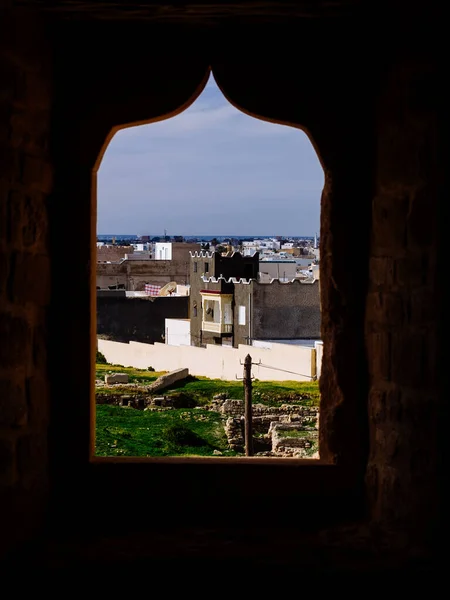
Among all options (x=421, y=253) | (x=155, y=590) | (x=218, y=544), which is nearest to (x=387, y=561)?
(x=218, y=544)

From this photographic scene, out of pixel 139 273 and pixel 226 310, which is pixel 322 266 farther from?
pixel 139 273

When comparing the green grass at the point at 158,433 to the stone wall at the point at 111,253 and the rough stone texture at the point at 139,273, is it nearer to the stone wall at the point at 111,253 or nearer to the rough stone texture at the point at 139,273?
the rough stone texture at the point at 139,273

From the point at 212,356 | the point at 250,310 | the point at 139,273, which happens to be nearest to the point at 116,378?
the point at 212,356

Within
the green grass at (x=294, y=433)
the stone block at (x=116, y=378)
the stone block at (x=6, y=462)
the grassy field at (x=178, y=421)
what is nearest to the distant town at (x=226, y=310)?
the grassy field at (x=178, y=421)

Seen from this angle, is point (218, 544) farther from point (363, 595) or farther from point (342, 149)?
point (342, 149)

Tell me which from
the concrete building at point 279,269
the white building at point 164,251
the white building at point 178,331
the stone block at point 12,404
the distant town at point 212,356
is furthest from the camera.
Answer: the white building at point 164,251

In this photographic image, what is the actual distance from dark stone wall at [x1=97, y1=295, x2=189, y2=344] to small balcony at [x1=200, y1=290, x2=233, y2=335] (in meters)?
2.28

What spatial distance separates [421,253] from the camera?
2553 millimetres

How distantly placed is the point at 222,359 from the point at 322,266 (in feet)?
58.9

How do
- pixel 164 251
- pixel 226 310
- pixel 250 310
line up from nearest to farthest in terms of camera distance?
pixel 250 310
pixel 226 310
pixel 164 251

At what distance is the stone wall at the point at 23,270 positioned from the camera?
2518 millimetres

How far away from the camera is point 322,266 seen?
9.52 feet

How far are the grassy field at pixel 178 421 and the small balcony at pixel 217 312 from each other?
9.12 m

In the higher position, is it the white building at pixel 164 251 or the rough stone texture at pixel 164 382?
the white building at pixel 164 251
